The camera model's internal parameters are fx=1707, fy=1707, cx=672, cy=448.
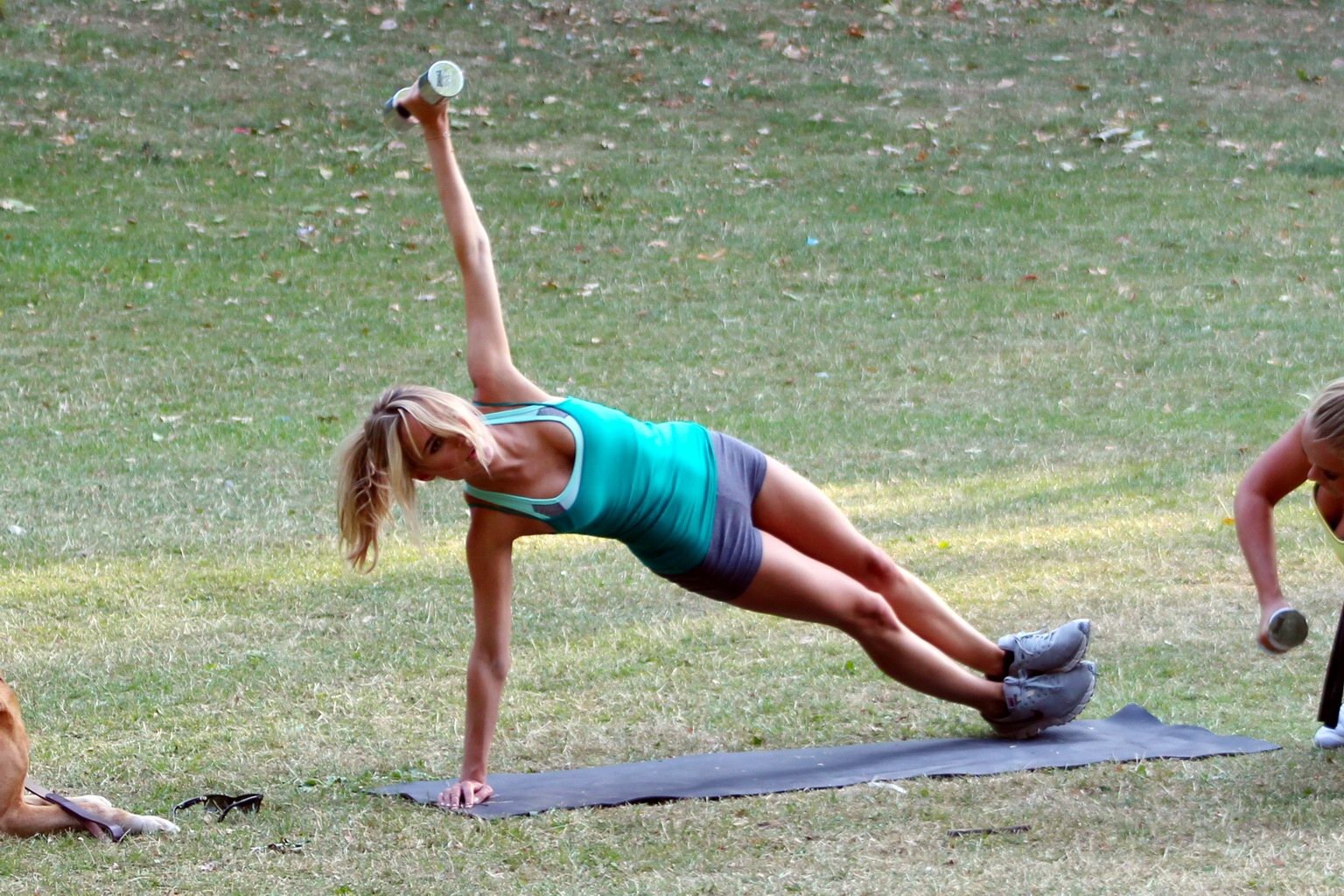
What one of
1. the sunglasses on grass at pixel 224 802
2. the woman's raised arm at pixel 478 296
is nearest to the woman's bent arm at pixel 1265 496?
the woman's raised arm at pixel 478 296

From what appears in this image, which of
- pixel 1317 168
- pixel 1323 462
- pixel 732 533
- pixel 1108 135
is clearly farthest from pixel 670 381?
pixel 1317 168

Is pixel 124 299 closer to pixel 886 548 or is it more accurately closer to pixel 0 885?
pixel 886 548

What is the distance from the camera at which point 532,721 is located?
5027 mm

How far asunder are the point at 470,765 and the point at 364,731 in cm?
81

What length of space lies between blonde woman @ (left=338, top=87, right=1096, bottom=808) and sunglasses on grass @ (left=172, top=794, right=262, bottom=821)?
48 cm

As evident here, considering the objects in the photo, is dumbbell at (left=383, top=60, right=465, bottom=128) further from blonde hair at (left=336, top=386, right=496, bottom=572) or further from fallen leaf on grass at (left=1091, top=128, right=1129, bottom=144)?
fallen leaf on grass at (left=1091, top=128, right=1129, bottom=144)

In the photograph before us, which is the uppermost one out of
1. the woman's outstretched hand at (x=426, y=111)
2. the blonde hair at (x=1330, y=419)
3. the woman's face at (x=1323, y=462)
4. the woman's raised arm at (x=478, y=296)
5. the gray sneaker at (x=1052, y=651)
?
the woman's outstretched hand at (x=426, y=111)

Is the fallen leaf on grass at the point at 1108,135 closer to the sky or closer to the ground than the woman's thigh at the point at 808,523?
closer to the sky

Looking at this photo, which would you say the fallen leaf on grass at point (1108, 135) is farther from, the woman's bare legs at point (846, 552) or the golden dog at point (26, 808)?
the golden dog at point (26, 808)

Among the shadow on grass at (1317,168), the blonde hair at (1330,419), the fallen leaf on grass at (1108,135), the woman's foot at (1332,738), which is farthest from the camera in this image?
the fallen leaf on grass at (1108,135)

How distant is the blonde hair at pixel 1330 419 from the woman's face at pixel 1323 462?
1 centimetres

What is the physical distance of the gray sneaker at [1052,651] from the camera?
4609mm

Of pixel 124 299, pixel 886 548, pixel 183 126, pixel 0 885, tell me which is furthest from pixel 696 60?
pixel 0 885

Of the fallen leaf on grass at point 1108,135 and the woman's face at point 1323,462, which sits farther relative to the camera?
the fallen leaf on grass at point 1108,135
